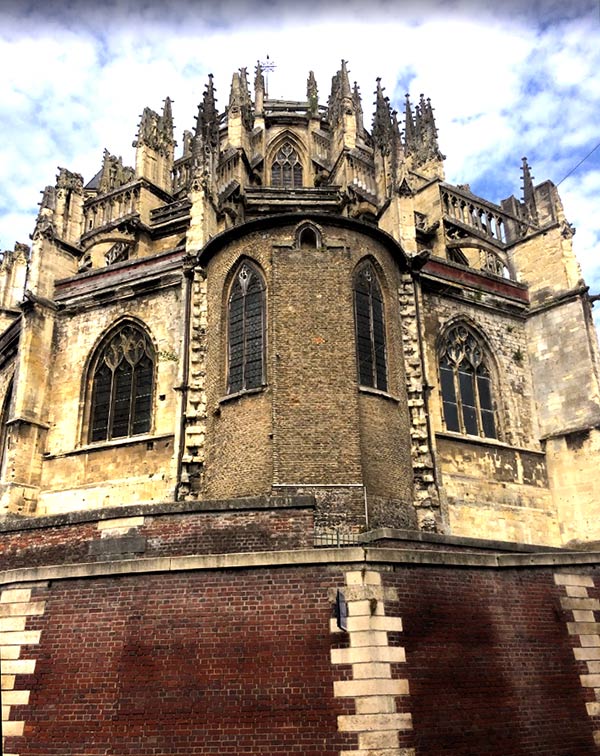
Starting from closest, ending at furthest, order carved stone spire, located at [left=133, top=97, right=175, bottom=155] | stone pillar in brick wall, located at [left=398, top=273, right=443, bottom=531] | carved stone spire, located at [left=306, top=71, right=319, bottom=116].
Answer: stone pillar in brick wall, located at [left=398, top=273, right=443, bottom=531] < carved stone spire, located at [left=133, top=97, right=175, bottom=155] < carved stone spire, located at [left=306, top=71, right=319, bottom=116]

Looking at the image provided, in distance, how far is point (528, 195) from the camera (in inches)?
994

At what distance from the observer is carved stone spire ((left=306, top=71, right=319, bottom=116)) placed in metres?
34.9

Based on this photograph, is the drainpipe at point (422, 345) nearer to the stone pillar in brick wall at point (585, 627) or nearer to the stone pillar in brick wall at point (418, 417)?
the stone pillar in brick wall at point (418, 417)

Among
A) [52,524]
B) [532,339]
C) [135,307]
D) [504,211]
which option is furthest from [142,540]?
[504,211]

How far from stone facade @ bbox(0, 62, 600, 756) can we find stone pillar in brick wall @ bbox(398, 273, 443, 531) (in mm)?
59

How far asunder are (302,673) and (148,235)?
19543mm

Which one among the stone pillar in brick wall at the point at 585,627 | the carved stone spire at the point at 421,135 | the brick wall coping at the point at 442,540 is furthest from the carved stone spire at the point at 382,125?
the stone pillar in brick wall at the point at 585,627

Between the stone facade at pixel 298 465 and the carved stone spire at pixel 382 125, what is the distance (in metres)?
0.13

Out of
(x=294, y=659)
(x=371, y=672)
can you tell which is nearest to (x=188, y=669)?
(x=294, y=659)

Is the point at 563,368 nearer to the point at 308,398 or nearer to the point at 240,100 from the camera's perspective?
the point at 308,398

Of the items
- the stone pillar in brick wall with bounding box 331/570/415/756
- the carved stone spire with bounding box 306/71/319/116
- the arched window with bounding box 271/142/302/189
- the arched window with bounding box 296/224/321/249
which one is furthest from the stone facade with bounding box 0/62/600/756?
the carved stone spire with bounding box 306/71/319/116

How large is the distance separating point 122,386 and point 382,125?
12132 millimetres

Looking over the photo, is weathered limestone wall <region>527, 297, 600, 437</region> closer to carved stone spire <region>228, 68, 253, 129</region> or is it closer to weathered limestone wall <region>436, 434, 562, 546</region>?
weathered limestone wall <region>436, 434, 562, 546</region>

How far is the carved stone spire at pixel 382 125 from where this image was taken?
2334 cm
